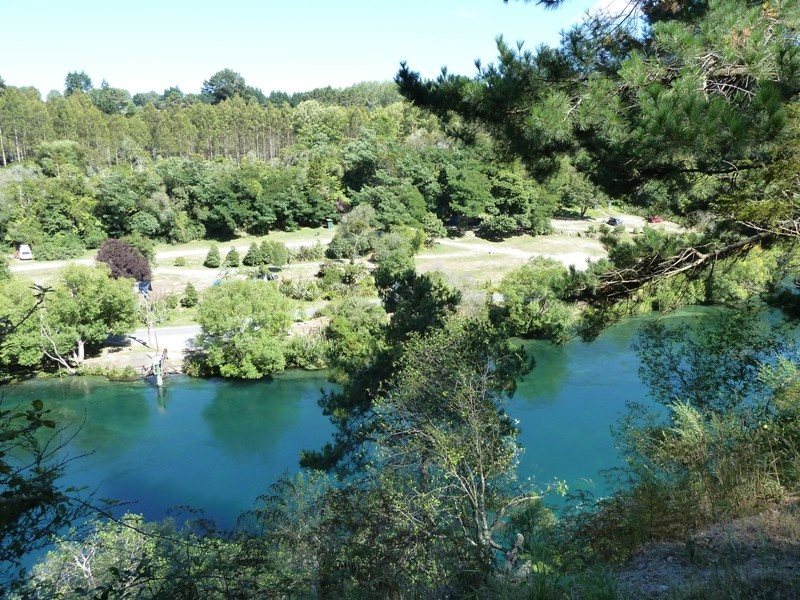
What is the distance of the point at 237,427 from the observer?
14.3 meters

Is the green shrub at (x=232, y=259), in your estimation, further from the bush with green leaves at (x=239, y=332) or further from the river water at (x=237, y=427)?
the river water at (x=237, y=427)

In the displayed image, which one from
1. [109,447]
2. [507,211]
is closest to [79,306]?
[109,447]

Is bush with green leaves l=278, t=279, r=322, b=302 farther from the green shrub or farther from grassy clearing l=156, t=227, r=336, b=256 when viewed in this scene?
grassy clearing l=156, t=227, r=336, b=256

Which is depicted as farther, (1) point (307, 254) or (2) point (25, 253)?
(1) point (307, 254)

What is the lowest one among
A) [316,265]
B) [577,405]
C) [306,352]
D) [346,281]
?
[577,405]

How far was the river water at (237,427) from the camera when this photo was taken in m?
11.5

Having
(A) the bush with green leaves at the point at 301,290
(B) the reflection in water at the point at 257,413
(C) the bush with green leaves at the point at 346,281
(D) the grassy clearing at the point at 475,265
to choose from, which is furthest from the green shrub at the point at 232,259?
(B) the reflection in water at the point at 257,413

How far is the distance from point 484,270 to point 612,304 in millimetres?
20116

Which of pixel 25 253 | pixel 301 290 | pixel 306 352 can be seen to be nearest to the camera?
pixel 306 352

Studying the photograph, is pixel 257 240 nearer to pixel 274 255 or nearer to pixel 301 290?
pixel 274 255

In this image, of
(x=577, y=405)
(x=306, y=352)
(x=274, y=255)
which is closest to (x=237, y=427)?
(x=306, y=352)

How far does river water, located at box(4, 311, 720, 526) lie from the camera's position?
37.8ft

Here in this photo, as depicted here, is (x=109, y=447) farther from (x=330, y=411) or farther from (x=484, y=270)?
(x=484, y=270)

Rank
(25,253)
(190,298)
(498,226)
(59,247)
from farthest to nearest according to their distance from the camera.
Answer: (498,226) < (59,247) < (25,253) < (190,298)
